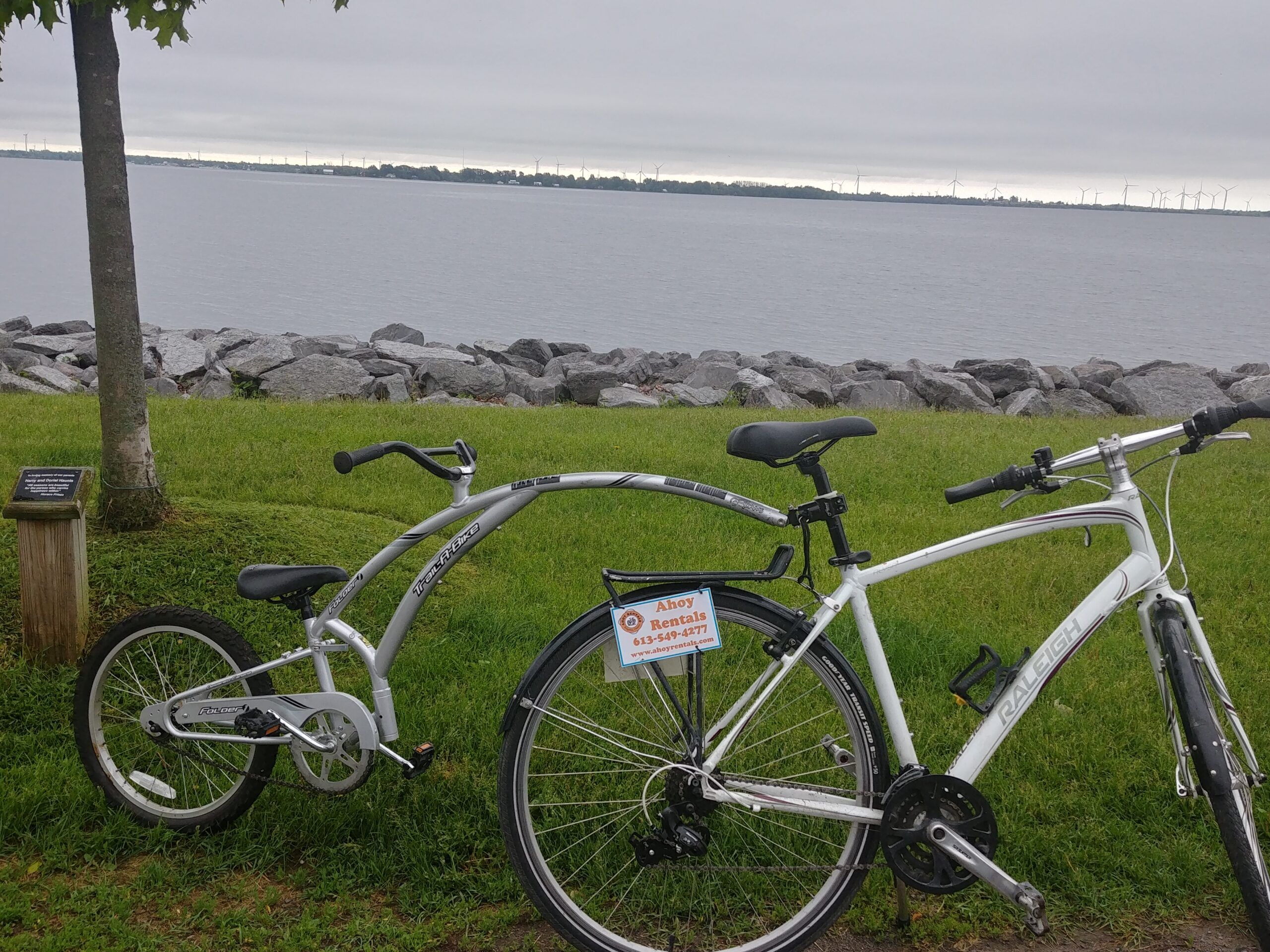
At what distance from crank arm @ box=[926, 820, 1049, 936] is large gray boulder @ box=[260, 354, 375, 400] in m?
11.3

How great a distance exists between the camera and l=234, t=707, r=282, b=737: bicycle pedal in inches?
137

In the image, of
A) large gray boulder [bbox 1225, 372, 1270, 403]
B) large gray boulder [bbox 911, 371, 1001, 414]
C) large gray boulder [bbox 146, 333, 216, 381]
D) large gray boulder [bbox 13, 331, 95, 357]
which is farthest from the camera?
large gray boulder [bbox 1225, 372, 1270, 403]

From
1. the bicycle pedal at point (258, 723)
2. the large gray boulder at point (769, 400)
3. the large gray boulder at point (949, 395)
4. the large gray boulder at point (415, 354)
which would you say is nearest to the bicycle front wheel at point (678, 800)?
the bicycle pedal at point (258, 723)

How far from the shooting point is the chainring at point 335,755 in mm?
3484

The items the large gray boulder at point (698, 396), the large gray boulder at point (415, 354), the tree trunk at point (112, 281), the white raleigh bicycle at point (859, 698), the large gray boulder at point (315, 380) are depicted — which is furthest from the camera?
the large gray boulder at point (415, 354)

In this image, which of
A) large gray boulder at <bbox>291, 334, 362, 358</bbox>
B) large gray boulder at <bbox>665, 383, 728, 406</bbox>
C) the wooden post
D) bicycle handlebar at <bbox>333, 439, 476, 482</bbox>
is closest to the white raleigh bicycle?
bicycle handlebar at <bbox>333, 439, 476, 482</bbox>

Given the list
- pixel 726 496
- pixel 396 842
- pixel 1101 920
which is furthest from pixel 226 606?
pixel 1101 920

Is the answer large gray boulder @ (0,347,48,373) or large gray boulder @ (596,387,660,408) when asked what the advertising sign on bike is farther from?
large gray boulder @ (0,347,48,373)

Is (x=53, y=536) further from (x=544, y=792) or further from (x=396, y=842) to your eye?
(x=544, y=792)

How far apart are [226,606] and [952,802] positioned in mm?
3649

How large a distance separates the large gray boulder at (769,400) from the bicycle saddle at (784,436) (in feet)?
35.9

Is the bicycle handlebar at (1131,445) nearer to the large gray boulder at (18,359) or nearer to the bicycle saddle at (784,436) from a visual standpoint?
the bicycle saddle at (784,436)

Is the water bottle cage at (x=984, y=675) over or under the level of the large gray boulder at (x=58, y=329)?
over

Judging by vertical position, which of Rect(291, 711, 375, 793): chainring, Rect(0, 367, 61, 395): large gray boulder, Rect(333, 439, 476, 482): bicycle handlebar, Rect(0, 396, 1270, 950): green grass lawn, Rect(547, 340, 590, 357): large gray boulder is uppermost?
Rect(333, 439, 476, 482): bicycle handlebar
